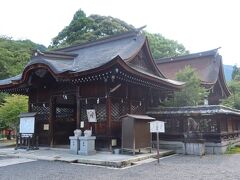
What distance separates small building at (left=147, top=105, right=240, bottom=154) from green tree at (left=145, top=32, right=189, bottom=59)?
1083 inches

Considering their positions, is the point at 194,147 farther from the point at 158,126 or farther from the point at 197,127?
the point at 158,126

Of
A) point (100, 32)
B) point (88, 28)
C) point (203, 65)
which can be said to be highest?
point (88, 28)

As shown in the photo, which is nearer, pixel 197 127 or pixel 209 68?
pixel 197 127

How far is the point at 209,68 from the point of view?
25.2m

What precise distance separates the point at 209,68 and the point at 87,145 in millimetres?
16782

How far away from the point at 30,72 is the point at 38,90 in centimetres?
192

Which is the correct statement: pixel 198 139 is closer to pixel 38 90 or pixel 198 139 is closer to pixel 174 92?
pixel 174 92

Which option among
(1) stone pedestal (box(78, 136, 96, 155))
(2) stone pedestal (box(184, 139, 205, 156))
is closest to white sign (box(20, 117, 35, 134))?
(1) stone pedestal (box(78, 136, 96, 155))

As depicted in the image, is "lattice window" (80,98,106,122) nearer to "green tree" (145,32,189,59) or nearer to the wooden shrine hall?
the wooden shrine hall

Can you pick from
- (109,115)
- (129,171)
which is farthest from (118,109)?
(129,171)

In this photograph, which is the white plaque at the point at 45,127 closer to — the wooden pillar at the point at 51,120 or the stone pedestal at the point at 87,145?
the wooden pillar at the point at 51,120

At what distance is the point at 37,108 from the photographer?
16.7 metres

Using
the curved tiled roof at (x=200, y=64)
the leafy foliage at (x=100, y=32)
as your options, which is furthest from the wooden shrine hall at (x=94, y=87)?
the leafy foliage at (x=100, y=32)

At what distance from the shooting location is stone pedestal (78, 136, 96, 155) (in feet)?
39.6
